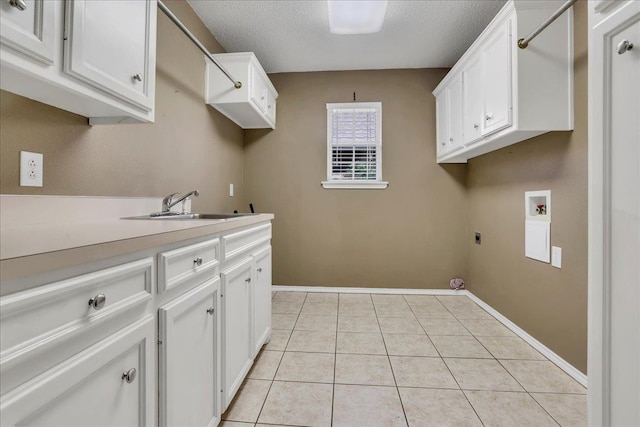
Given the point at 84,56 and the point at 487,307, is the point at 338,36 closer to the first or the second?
the point at 84,56

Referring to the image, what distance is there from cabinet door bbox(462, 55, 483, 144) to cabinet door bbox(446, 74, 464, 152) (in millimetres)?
91

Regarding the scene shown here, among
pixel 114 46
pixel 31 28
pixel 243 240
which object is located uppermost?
pixel 114 46

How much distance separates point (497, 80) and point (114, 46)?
221 cm

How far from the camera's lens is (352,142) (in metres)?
3.35

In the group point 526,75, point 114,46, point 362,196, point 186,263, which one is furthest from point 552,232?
point 114,46

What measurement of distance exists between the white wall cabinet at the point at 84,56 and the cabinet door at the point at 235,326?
837 mm

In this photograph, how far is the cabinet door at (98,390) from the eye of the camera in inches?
19.4

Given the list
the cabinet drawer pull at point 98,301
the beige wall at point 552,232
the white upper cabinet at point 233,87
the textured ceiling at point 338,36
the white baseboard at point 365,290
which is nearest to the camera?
the cabinet drawer pull at point 98,301

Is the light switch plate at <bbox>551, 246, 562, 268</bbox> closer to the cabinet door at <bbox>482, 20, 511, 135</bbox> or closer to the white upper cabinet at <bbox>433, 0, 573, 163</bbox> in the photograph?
→ the white upper cabinet at <bbox>433, 0, 573, 163</bbox>

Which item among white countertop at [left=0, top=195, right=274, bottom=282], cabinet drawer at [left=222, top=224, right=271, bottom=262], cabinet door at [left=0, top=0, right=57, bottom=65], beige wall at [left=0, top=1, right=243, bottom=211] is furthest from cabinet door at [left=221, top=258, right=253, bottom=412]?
cabinet door at [left=0, top=0, right=57, bottom=65]

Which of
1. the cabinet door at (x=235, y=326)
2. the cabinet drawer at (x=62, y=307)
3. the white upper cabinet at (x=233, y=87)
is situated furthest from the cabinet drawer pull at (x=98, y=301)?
the white upper cabinet at (x=233, y=87)

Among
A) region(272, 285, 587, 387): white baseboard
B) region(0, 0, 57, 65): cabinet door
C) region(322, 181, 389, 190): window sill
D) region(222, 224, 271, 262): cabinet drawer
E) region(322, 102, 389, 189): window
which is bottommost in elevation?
region(272, 285, 587, 387): white baseboard

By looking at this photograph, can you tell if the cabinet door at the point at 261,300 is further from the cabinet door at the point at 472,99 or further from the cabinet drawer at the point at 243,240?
the cabinet door at the point at 472,99

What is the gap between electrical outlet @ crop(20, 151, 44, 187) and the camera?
1045mm
